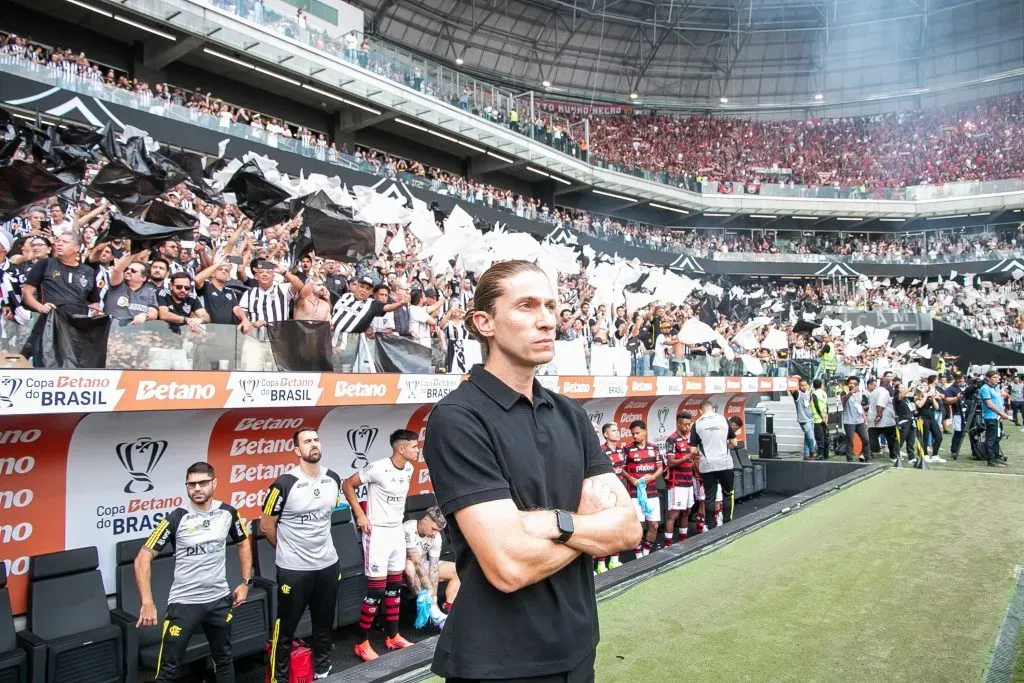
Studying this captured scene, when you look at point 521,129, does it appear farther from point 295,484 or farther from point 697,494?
point 295,484

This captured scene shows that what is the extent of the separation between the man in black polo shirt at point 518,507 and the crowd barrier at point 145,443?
5.15 m

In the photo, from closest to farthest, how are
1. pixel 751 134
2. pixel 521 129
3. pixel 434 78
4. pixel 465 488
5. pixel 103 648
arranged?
pixel 465 488
pixel 103 648
pixel 434 78
pixel 521 129
pixel 751 134

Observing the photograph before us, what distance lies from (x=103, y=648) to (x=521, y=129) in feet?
96.2


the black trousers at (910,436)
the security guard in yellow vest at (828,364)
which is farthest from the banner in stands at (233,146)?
the black trousers at (910,436)

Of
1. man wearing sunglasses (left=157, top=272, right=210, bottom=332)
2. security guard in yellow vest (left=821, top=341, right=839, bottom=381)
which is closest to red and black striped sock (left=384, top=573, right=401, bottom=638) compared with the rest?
man wearing sunglasses (left=157, top=272, right=210, bottom=332)

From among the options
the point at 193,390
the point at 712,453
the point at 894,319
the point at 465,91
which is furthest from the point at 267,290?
the point at 894,319

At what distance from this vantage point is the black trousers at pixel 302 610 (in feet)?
18.2

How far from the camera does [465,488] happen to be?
5.40 feet

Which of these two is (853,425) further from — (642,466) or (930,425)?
(642,466)

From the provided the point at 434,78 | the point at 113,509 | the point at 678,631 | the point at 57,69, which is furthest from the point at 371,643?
the point at 434,78

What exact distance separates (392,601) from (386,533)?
65 centimetres

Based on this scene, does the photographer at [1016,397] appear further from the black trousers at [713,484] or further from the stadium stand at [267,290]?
the black trousers at [713,484]

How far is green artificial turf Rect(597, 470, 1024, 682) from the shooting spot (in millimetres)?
3965

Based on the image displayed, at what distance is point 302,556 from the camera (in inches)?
222
